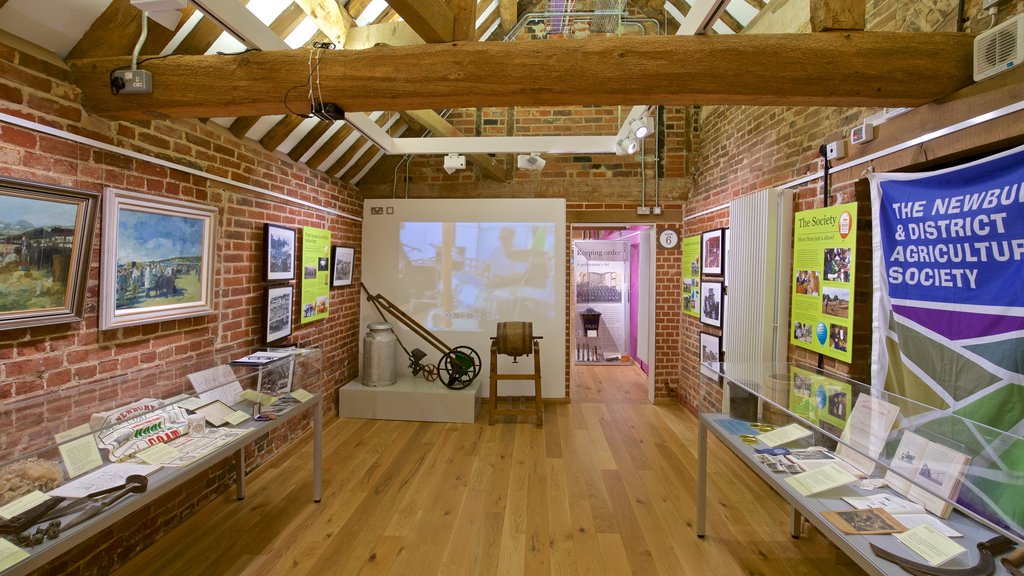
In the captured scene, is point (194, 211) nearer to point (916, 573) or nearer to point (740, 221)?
A: point (916, 573)

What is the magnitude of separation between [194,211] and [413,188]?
3041 millimetres

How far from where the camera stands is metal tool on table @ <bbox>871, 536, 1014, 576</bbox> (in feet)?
4.35

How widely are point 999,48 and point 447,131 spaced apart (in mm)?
4161

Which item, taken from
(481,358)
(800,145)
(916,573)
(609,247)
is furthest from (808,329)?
(609,247)

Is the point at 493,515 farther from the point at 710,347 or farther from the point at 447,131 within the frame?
the point at 447,131

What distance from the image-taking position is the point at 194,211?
2869 millimetres

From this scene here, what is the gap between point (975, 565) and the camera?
4.43 feet

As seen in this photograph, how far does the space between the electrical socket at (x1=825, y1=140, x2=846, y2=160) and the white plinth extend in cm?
378

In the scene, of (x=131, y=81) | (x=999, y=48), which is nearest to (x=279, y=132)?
(x=131, y=81)

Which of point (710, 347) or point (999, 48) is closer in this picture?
point (999, 48)

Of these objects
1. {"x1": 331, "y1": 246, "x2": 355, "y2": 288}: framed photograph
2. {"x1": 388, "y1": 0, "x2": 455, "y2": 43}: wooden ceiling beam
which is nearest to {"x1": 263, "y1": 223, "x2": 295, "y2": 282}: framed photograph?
{"x1": 331, "y1": 246, "x2": 355, "y2": 288}: framed photograph

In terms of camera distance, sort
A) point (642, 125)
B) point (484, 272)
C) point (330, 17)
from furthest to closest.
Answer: point (484, 272) < point (642, 125) < point (330, 17)

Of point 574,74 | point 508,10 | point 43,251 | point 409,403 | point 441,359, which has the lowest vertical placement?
point 409,403

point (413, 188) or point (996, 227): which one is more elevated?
point (413, 188)
